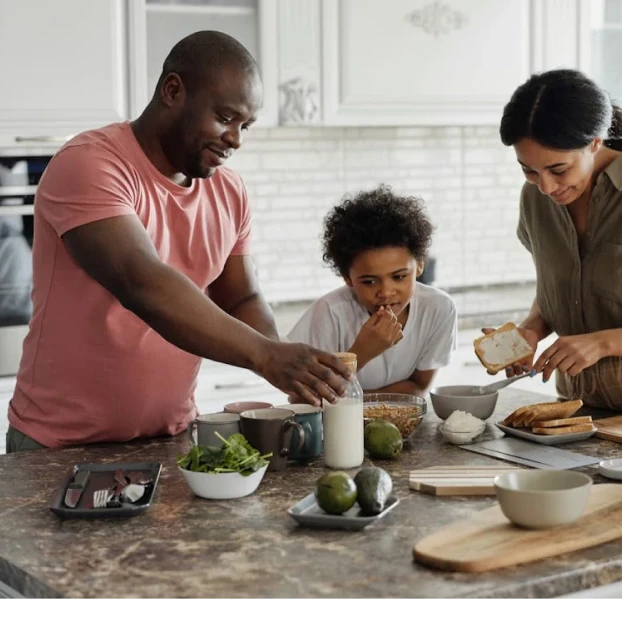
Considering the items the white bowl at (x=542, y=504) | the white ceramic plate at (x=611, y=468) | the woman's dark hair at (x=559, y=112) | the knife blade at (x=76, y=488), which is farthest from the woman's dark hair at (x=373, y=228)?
the white bowl at (x=542, y=504)

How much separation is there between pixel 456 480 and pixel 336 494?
0.30 metres

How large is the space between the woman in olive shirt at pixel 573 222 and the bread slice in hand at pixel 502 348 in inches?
1.2

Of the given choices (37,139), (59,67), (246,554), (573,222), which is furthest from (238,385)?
(246,554)

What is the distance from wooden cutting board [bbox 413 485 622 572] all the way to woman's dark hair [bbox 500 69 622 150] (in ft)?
Answer: 3.20

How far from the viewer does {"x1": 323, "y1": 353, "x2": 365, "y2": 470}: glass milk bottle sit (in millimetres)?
2211

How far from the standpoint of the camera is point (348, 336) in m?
2.95

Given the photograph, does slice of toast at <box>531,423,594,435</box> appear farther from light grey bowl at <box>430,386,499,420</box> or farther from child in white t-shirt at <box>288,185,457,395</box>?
child in white t-shirt at <box>288,185,457,395</box>

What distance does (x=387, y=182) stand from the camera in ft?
16.3

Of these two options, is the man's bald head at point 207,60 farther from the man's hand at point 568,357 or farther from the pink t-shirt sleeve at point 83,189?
the man's hand at point 568,357

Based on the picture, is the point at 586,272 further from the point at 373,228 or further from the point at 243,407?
the point at 243,407

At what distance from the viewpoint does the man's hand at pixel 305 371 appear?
210 cm

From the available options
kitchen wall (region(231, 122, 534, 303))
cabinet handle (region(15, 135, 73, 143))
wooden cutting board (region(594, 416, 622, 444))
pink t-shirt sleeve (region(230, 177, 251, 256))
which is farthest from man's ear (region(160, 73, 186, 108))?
kitchen wall (region(231, 122, 534, 303))
